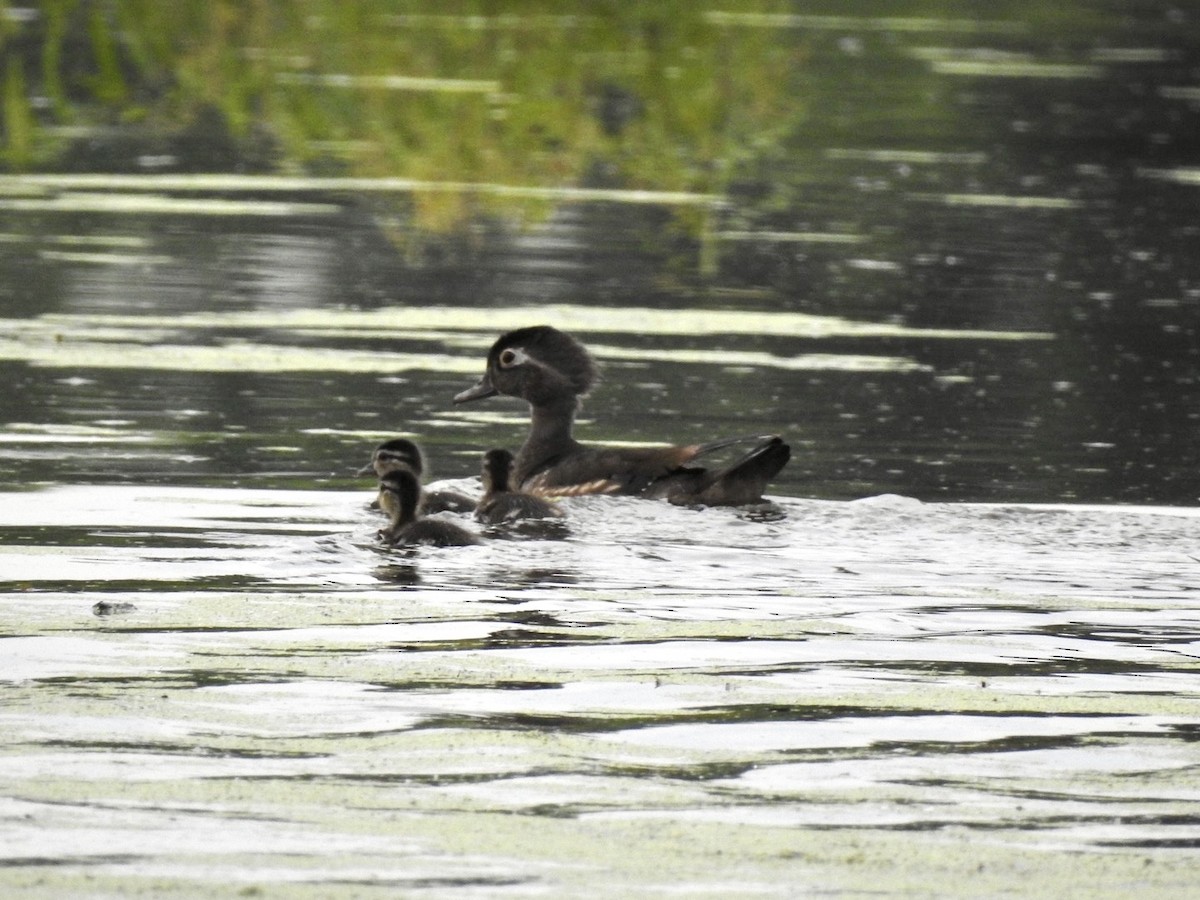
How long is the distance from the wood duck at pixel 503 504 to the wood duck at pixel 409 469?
0.30ft

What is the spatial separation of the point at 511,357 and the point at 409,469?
148 cm

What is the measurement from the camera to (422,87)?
23.2m

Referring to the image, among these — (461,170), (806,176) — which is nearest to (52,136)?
(461,170)

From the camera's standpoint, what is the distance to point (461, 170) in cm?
1928

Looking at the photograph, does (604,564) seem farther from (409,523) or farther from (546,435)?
(546,435)

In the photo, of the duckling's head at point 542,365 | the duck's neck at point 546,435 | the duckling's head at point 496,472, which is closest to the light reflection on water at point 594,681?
the duckling's head at point 496,472

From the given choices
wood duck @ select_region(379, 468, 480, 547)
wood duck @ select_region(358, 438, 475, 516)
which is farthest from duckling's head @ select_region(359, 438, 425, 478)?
wood duck @ select_region(379, 468, 480, 547)

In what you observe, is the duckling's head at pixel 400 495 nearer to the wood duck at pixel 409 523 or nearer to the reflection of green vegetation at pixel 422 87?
the wood duck at pixel 409 523

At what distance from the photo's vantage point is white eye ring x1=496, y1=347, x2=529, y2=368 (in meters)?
10.2

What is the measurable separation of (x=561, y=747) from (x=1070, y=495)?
4250 millimetres

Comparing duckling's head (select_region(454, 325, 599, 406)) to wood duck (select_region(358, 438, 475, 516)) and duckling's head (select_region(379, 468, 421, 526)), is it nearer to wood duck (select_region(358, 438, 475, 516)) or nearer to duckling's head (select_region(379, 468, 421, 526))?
wood duck (select_region(358, 438, 475, 516))

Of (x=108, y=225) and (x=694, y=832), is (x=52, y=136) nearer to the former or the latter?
(x=108, y=225)

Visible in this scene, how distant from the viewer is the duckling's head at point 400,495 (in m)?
8.46

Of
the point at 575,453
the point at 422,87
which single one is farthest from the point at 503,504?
the point at 422,87
